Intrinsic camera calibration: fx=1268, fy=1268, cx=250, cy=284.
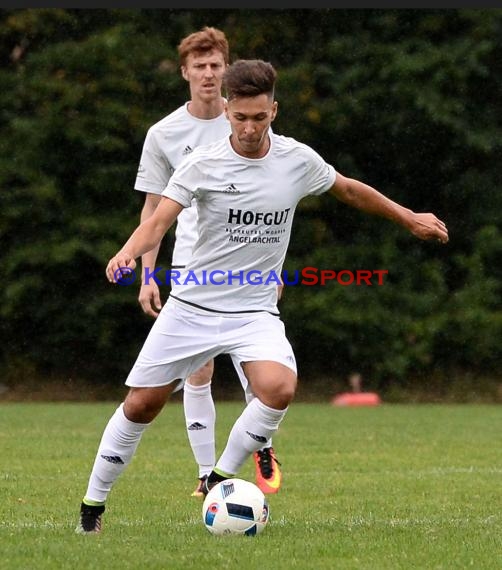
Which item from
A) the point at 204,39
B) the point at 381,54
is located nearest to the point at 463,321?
the point at 381,54

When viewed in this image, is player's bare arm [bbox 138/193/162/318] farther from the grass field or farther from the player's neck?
the grass field

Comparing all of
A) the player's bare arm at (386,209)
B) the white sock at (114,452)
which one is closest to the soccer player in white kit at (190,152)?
the player's bare arm at (386,209)

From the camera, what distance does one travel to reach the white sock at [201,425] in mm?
7000

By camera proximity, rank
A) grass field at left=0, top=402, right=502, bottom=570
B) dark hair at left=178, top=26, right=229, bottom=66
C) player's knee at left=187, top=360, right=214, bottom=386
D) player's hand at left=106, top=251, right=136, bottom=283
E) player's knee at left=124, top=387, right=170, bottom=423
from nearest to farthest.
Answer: grass field at left=0, top=402, right=502, bottom=570, player's hand at left=106, top=251, right=136, bottom=283, player's knee at left=124, top=387, right=170, bottom=423, dark hair at left=178, top=26, right=229, bottom=66, player's knee at left=187, top=360, right=214, bottom=386

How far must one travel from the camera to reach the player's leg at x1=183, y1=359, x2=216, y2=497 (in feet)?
23.0

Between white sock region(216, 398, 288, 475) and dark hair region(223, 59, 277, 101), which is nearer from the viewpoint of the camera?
dark hair region(223, 59, 277, 101)

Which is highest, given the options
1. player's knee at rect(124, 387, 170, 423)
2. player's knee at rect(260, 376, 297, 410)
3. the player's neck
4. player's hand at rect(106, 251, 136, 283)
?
player's hand at rect(106, 251, 136, 283)

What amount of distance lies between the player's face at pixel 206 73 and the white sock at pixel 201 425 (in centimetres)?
164

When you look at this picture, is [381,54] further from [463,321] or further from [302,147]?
[302,147]

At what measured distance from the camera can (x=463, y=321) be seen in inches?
711

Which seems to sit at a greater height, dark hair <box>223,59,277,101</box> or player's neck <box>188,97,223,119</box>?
dark hair <box>223,59,277,101</box>

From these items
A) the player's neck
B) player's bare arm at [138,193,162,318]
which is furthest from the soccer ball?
the player's neck

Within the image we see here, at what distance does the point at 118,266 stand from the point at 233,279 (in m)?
0.78

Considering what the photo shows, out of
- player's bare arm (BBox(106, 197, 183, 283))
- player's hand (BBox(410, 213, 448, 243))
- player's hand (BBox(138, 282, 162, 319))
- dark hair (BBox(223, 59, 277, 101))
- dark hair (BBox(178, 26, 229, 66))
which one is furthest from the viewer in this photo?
dark hair (BBox(178, 26, 229, 66))
